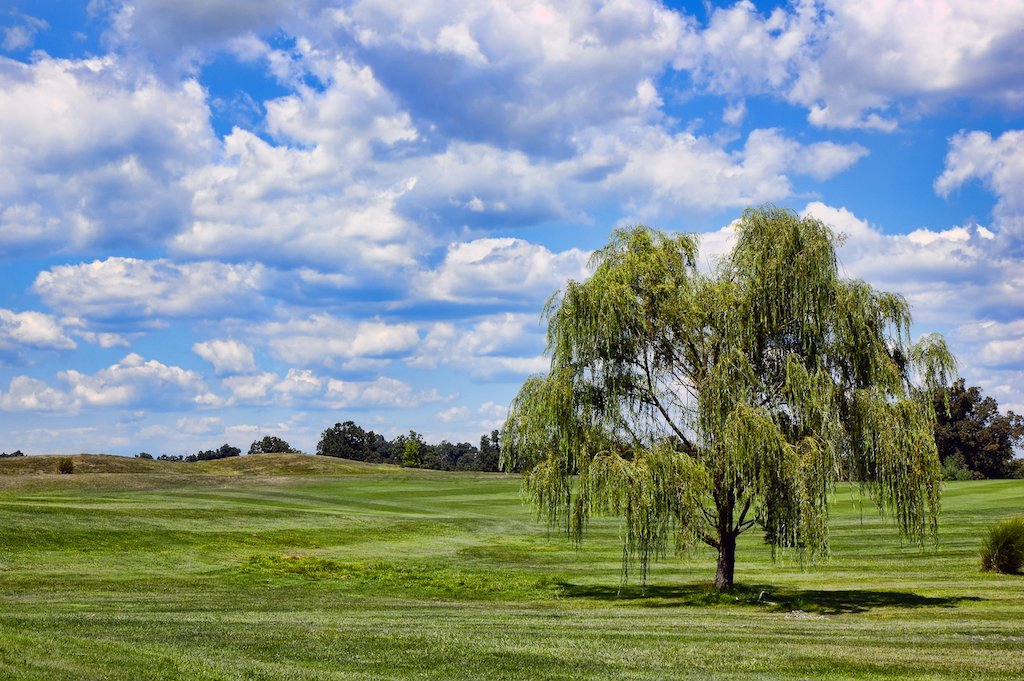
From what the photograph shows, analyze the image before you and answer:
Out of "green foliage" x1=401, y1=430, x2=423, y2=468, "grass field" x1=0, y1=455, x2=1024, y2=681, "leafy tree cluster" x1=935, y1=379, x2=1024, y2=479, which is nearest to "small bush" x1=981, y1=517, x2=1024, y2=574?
"grass field" x1=0, y1=455, x2=1024, y2=681

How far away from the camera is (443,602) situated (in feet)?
103

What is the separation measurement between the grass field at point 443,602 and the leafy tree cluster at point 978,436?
2333 inches

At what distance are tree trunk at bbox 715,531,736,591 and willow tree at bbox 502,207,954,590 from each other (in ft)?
0.17

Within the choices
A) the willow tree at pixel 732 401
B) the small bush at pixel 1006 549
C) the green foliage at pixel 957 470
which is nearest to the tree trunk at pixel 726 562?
the willow tree at pixel 732 401

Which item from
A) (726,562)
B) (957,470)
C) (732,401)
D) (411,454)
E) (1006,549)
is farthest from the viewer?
(411,454)

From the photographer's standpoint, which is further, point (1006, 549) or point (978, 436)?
point (978, 436)

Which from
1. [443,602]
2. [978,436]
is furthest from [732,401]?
[978,436]

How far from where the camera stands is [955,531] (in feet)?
174

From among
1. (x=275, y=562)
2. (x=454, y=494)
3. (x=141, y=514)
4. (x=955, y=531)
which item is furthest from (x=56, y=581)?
(x=454, y=494)

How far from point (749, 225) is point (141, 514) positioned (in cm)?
3640

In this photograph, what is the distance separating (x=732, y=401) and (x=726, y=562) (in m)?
6.74

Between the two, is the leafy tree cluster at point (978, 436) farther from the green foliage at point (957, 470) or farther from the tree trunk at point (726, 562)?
the tree trunk at point (726, 562)

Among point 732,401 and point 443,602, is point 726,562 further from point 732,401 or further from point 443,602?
point 443,602

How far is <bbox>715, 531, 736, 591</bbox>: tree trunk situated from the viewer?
107ft
